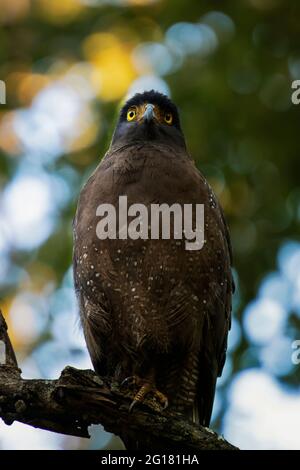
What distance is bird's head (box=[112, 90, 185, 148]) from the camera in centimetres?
766

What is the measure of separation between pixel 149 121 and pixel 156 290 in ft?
5.54

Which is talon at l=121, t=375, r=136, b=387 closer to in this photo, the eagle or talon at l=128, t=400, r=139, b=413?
the eagle

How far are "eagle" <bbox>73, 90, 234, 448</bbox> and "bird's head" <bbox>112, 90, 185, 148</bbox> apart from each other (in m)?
0.35

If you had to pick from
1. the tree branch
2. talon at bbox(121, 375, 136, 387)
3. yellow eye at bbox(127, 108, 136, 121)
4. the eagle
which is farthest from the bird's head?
the tree branch

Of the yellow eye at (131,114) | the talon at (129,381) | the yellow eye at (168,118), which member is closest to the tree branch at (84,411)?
the talon at (129,381)

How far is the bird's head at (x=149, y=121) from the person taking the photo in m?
7.66

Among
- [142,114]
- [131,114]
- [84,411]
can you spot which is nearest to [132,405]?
[84,411]

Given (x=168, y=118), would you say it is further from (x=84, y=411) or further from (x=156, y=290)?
(x=84, y=411)

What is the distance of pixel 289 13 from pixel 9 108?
11.7 ft

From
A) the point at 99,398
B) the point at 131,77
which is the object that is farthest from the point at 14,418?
the point at 131,77

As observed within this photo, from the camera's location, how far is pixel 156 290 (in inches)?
263

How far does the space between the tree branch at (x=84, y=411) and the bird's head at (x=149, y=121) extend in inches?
97.9

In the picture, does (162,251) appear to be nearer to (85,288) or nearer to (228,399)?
(85,288)

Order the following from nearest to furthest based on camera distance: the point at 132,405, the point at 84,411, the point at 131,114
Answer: the point at 84,411
the point at 132,405
the point at 131,114
